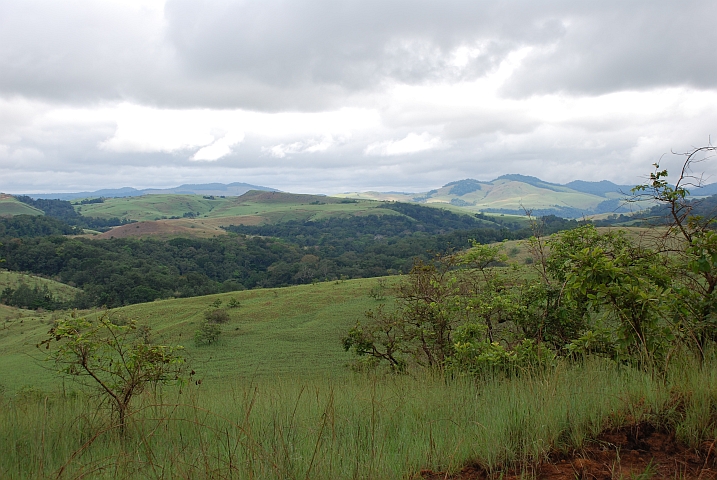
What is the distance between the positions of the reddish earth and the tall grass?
0.09m

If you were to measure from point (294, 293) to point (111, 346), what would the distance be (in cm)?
3779

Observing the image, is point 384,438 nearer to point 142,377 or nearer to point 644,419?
point 644,419

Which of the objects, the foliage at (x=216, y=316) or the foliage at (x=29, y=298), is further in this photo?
the foliage at (x=29, y=298)

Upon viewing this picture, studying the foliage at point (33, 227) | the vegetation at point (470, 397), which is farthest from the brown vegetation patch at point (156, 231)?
the vegetation at point (470, 397)

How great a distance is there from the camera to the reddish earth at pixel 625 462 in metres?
3.36

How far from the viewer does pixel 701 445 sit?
3.66m

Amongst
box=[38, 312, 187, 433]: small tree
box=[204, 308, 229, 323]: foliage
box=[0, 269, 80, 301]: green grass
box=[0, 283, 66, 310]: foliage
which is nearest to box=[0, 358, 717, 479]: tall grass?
box=[38, 312, 187, 433]: small tree

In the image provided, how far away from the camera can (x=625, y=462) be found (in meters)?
3.59

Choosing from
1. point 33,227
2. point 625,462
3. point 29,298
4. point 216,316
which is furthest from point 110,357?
point 33,227

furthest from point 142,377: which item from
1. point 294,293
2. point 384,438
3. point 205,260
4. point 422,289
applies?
point 205,260

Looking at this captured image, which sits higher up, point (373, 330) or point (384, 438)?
point (384, 438)

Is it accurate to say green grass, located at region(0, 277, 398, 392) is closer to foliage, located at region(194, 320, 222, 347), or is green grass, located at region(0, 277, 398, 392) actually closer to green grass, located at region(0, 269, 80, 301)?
foliage, located at region(194, 320, 222, 347)

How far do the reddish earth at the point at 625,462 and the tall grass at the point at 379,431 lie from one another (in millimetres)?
86

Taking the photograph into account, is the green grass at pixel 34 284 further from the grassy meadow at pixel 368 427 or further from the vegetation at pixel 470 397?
the grassy meadow at pixel 368 427
